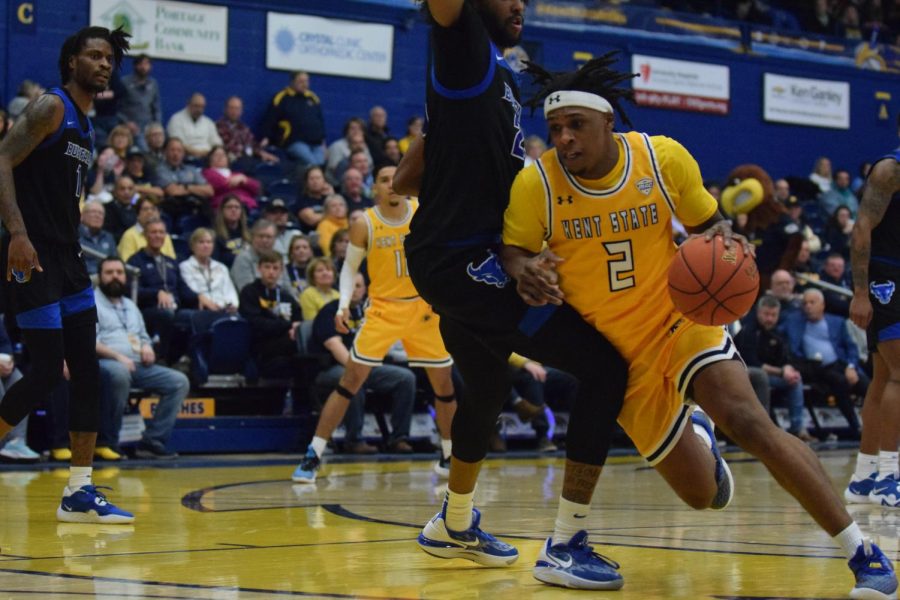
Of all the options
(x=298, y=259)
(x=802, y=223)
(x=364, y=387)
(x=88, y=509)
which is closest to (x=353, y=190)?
(x=298, y=259)

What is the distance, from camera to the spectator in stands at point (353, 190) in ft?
48.1

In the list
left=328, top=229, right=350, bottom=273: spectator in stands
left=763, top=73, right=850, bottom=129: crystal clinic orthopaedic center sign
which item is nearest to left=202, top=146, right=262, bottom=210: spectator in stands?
left=328, top=229, right=350, bottom=273: spectator in stands

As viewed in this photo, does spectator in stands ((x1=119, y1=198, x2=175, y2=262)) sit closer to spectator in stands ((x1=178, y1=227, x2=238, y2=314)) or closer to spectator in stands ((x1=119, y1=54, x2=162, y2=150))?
spectator in stands ((x1=178, y1=227, x2=238, y2=314))

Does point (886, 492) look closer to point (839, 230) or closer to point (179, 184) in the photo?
point (179, 184)

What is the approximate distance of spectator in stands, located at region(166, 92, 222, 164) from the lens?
15.4 m

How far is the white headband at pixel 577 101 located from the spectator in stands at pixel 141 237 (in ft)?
26.3

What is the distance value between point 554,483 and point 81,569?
465cm

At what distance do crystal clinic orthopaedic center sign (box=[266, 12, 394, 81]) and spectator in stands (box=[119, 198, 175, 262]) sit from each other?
5.63 meters

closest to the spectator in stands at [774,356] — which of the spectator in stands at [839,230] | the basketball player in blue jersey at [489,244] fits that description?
the spectator in stands at [839,230]

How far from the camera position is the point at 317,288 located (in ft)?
39.4

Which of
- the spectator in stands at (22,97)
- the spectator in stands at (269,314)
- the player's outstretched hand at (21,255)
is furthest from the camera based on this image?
the spectator in stands at (22,97)

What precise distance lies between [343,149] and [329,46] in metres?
2.25

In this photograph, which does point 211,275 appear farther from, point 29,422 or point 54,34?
point 54,34

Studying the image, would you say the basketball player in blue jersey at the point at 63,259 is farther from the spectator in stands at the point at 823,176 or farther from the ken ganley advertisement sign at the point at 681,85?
the spectator in stands at the point at 823,176
